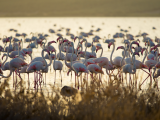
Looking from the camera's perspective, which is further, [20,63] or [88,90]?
[20,63]

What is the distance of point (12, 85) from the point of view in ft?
23.2

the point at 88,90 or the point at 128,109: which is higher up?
the point at 88,90
